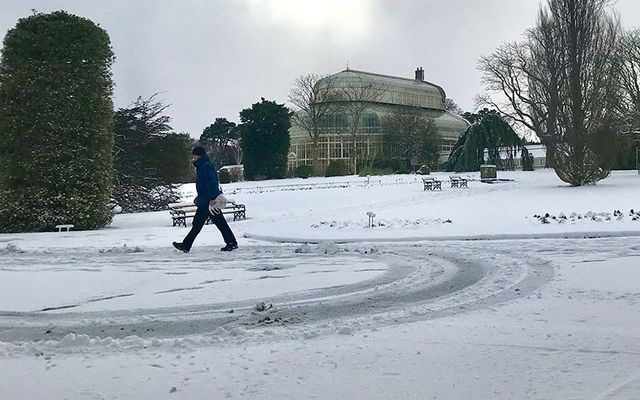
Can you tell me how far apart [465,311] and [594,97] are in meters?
26.2

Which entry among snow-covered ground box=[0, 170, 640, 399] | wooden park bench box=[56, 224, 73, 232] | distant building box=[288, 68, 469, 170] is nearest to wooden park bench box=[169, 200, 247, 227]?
wooden park bench box=[56, 224, 73, 232]

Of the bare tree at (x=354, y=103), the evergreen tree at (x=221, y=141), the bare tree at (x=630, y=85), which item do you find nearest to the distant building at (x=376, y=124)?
the bare tree at (x=354, y=103)

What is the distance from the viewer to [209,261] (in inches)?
395

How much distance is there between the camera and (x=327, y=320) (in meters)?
5.77

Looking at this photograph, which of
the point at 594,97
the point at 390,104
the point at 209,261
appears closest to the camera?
the point at 209,261

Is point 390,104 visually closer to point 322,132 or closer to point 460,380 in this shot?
point 322,132

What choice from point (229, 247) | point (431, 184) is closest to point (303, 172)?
point (431, 184)

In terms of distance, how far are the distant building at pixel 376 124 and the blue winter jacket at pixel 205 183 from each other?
57.8 meters

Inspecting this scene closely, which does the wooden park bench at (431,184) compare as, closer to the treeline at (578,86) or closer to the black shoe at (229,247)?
the treeline at (578,86)

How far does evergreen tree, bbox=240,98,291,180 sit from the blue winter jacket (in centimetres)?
4498

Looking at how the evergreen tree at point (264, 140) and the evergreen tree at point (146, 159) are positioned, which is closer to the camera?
the evergreen tree at point (146, 159)

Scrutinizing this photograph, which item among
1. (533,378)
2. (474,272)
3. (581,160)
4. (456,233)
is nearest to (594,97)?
(581,160)

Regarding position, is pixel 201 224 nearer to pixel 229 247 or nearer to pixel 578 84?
pixel 229 247

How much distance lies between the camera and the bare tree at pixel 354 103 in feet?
229
